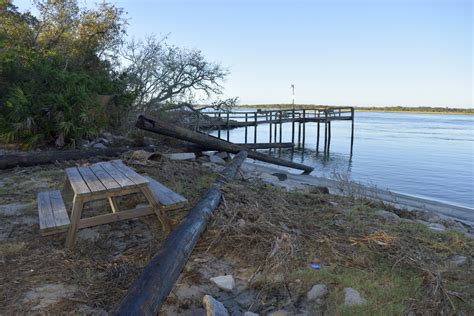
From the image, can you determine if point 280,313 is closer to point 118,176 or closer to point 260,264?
point 260,264

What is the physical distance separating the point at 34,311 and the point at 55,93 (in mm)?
8840

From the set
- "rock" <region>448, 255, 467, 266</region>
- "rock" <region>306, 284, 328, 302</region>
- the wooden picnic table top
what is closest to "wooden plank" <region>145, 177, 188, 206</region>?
the wooden picnic table top

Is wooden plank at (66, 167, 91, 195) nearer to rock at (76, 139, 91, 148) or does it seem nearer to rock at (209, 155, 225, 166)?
rock at (76, 139, 91, 148)

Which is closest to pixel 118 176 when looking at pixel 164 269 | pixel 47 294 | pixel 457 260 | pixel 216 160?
pixel 47 294

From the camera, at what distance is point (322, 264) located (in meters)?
3.40

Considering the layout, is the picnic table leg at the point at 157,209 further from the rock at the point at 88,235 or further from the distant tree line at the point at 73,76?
the distant tree line at the point at 73,76

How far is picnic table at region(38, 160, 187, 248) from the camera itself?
3.50m

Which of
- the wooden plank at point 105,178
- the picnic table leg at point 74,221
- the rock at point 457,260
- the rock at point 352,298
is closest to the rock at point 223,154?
the wooden plank at point 105,178

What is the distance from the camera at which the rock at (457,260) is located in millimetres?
3576

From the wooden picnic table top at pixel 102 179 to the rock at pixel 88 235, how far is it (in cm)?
54

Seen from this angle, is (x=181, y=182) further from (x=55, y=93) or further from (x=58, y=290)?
(x=55, y=93)

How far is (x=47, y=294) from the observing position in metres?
2.80

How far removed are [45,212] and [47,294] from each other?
4.10 feet

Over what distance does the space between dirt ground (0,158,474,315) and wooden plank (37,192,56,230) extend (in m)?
0.27
